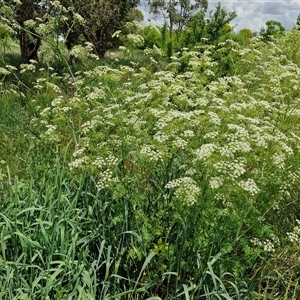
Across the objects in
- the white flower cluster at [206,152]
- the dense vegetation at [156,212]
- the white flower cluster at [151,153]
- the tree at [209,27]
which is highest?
the tree at [209,27]

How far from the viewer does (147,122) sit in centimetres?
333

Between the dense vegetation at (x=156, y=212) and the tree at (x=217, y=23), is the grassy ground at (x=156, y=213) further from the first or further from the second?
the tree at (x=217, y=23)

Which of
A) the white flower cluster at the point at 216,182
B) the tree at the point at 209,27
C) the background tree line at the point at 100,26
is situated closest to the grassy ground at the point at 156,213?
the white flower cluster at the point at 216,182

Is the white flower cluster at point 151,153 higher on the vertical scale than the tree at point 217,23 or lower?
lower

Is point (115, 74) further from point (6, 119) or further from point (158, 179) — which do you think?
point (6, 119)

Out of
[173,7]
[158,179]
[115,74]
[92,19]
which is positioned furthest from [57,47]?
[173,7]

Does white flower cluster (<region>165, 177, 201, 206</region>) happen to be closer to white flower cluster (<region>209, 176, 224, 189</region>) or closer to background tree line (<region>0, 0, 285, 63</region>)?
white flower cluster (<region>209, 176, 224, 189</region>)

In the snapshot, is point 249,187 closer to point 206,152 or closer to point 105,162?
point 206,152

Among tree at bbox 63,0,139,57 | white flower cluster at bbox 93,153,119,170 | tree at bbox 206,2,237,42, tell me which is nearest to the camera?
white flower cluster at bbox 93,153,119,170

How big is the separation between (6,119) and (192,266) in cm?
318

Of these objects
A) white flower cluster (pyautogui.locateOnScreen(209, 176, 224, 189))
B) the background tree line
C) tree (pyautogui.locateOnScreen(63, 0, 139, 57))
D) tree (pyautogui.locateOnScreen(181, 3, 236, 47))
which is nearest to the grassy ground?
white flower cluster (pyautogui.locateOnScreen(209, 176, 224, 189))

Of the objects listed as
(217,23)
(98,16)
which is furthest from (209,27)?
(98,16)

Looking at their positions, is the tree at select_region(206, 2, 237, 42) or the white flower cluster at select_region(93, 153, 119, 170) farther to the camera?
the tree at select_region(206, 2, 237, 42)

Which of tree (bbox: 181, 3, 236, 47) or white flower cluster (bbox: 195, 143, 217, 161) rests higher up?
tree (bbox: 181, 3, 236, 47)
